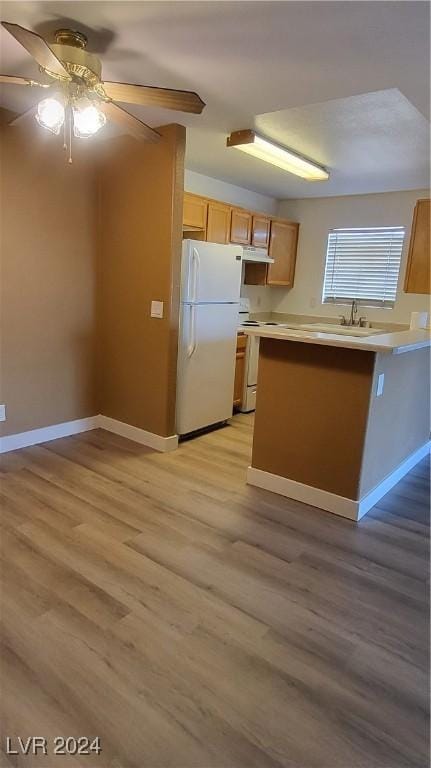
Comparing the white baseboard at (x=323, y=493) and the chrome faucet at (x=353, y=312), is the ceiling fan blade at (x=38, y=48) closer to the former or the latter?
the white baseboard at (x=323, y=493)

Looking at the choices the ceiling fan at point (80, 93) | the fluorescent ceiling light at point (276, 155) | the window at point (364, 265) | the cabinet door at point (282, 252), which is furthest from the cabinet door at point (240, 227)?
the ceiling fan at point (80, 93)

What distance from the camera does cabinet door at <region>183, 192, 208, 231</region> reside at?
4132 millimetres

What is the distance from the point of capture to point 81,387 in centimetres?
404

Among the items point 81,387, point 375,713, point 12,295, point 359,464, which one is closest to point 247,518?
point 359,464

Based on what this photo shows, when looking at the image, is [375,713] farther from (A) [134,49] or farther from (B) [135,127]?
(A) [134,49]

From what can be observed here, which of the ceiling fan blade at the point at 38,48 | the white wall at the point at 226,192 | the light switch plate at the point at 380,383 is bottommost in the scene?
the light switch plate at the point at 380,383

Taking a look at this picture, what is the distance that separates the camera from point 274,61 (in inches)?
86.7

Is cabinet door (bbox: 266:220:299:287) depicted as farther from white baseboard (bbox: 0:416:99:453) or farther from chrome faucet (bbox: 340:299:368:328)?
white baseboard (bbox: 0:416:99:453)

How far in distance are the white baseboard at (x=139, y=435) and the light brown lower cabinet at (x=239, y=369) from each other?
48.3 inches

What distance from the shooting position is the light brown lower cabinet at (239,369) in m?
4.63

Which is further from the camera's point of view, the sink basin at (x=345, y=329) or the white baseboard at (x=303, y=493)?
the sink basin at (x=345, y=329)

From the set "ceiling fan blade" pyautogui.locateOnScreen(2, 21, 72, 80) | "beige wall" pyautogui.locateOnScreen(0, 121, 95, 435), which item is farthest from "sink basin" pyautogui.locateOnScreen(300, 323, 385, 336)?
"ceiling fan blade" pyautogui.locateOnScreen(2, 21, 72, 80)

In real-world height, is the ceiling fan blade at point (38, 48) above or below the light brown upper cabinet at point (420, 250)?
above

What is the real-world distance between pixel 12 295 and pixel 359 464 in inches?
108
